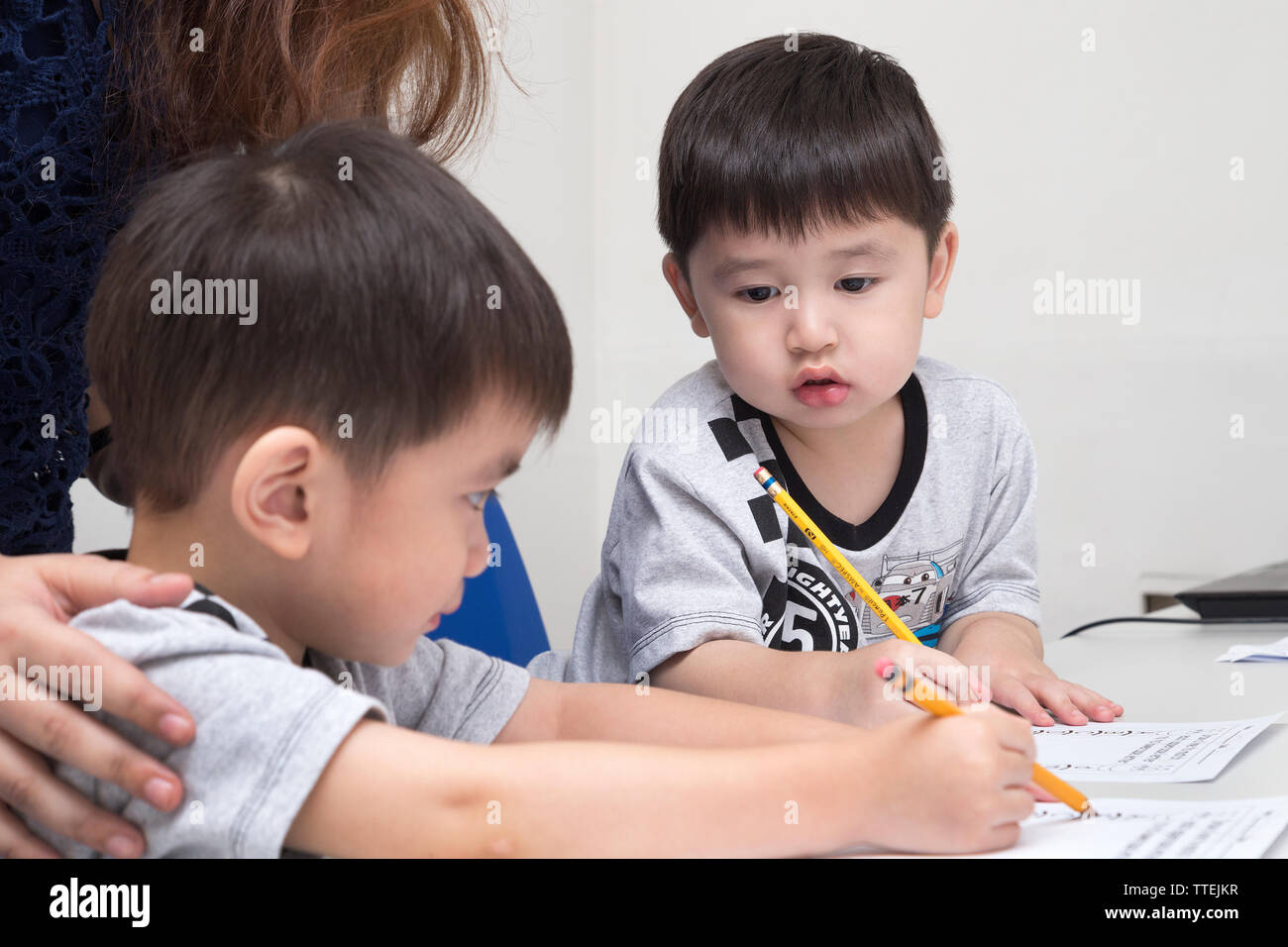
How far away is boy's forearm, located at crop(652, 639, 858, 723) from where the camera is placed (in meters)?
0.73

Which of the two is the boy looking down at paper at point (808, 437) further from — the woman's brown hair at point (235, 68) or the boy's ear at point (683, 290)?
the woman's brown hair at point (235, 68)

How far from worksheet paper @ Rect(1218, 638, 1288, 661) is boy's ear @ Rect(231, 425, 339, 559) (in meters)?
0.78

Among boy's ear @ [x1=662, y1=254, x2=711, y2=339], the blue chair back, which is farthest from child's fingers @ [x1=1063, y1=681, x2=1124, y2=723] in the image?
the blue chair back

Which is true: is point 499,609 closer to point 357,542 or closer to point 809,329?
point 809,329

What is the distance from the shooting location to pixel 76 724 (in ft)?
1.49

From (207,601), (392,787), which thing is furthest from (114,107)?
(392,787)

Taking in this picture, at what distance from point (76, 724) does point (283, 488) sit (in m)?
0.12

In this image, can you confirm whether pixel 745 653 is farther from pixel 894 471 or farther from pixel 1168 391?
pixel 1168 391

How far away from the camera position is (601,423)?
81.3 inches

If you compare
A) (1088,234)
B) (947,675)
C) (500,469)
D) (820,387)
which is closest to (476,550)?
(500,469)

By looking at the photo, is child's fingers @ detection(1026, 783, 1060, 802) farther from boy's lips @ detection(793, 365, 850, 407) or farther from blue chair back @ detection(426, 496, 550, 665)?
blue chair back @ detection(426, 496, 550, 665)

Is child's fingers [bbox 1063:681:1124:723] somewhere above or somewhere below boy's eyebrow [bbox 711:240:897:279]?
below

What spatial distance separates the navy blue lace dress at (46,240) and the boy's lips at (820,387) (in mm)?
482

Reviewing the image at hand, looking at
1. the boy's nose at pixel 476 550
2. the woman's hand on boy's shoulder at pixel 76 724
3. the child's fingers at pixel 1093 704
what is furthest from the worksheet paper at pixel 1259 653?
the woman's hand on boy's shoulder at pixel 76 724
